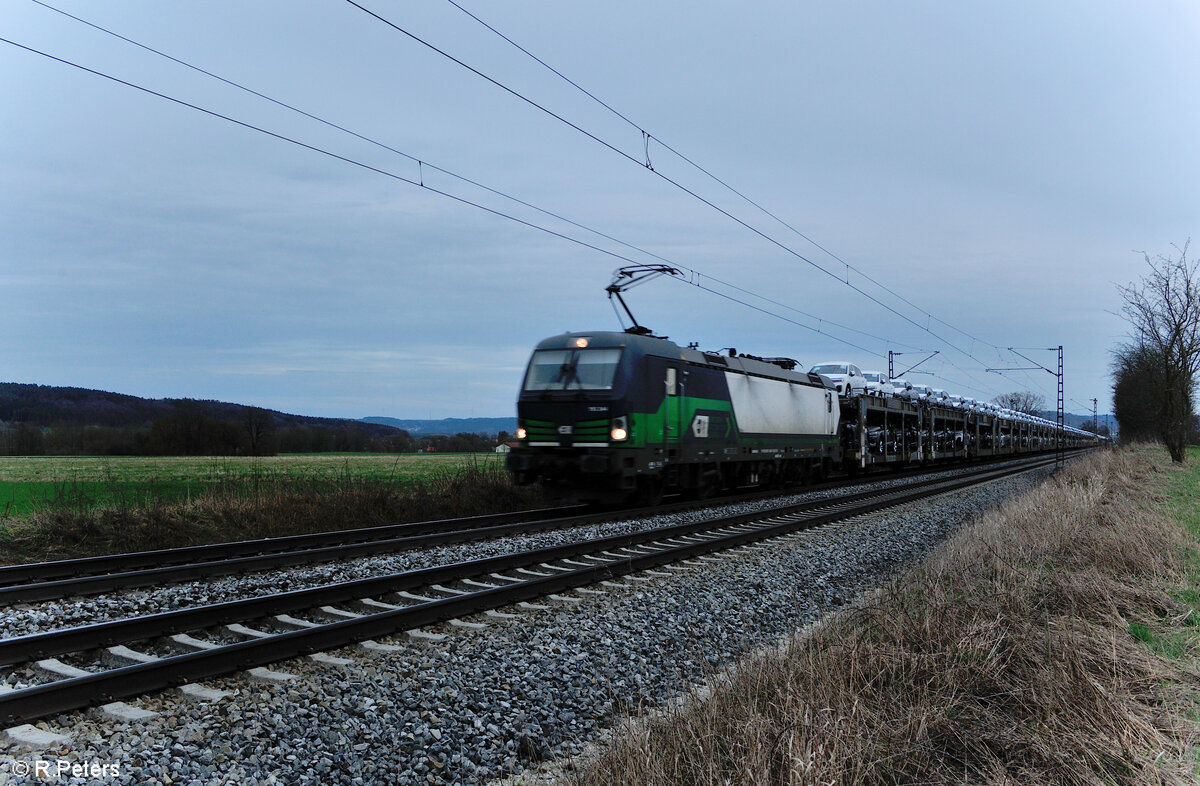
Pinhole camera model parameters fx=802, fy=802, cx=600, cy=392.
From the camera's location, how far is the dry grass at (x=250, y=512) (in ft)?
38.6

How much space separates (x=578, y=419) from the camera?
15.4 meters

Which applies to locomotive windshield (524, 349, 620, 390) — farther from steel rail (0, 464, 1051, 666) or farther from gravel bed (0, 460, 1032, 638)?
steel rail (0, 464, 1051, 666)

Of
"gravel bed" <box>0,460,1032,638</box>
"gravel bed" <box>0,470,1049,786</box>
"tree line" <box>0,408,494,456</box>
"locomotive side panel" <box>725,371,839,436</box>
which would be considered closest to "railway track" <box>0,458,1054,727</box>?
"gravel bed" <box>0,470,1049,786</box>

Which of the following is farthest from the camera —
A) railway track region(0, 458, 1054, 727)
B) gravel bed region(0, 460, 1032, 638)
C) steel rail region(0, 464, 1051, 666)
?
gravel bed region(0, 460, 1032, 638)

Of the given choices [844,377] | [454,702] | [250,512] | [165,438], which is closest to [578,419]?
[250,512]

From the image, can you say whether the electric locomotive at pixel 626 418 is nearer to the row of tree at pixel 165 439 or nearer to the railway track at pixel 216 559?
the railway track at pixel 216 559

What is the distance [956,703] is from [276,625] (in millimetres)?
5354

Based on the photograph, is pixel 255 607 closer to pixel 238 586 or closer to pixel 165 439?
pixel 238 586

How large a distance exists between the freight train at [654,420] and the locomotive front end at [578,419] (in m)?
0.02

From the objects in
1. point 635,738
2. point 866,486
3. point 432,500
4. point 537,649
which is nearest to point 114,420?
point 432,500

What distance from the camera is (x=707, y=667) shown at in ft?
17.7

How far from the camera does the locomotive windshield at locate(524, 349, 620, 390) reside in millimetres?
15367

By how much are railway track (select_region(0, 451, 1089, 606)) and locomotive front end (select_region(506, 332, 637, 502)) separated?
120cm

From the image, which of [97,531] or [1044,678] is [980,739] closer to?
[1044,678]
